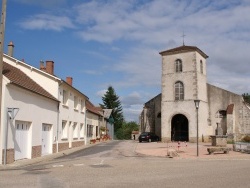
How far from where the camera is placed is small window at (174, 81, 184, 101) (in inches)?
1740

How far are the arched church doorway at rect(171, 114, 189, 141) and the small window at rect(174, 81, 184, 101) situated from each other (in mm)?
2957

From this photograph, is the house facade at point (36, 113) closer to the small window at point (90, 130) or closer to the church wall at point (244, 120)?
the small window at point (90, 130)

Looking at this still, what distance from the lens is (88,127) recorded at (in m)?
41.9

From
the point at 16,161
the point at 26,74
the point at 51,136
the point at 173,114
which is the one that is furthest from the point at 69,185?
the point at 173,114

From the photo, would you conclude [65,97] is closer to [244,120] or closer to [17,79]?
[17,79]

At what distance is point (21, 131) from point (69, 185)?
427 inches

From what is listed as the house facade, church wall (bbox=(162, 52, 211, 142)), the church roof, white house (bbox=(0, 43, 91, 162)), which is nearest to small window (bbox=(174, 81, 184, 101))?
church wall (bbox=(162, 52, 211, 142))

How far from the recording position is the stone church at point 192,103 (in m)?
43.3

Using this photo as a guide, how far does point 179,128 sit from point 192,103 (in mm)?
5174

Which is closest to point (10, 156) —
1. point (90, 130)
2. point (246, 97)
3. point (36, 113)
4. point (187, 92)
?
point (36, 113)

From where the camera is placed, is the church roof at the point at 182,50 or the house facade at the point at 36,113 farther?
the church roof at the point at 182,50

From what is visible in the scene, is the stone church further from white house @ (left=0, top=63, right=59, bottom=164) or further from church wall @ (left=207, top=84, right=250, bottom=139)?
white house @ (left=0, top=63, right=59, bottom=164)

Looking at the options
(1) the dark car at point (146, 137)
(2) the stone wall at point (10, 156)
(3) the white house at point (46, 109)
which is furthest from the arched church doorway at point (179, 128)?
(2) the stone wall at point (10, 156)

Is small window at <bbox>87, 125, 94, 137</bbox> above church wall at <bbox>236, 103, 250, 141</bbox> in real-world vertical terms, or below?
below
